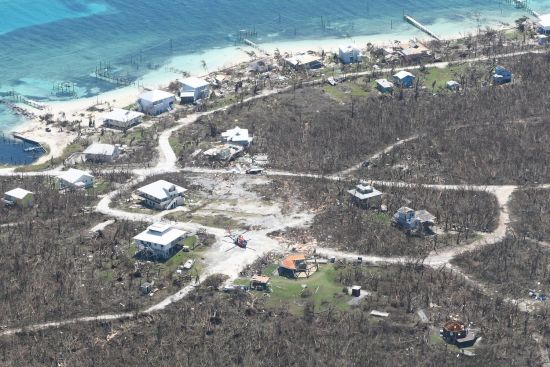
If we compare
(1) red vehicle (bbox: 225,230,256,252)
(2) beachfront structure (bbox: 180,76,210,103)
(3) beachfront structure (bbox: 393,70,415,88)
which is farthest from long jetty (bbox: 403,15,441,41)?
(1) red vehicle (bbox: 225,230,256,252)

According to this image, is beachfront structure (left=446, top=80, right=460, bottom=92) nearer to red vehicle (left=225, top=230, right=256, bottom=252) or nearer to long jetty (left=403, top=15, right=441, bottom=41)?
long jetty (left=403, top=15, right=441, bottom=41)

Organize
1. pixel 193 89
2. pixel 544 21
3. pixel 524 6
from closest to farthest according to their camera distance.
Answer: pixel 193 89
pixel 544 21
pixel 524 6

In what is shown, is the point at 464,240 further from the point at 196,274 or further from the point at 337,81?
the point at 337,81

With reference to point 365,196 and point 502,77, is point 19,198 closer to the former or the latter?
point 365,196

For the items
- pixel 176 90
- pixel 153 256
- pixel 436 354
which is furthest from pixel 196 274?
pixel 176 90

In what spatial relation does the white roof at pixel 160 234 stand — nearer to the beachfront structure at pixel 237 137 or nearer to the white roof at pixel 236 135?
the beachfront structure at pixel 237 137

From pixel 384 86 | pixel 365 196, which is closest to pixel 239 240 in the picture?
pixel 365 196
